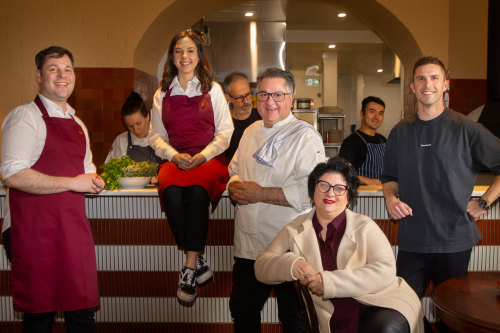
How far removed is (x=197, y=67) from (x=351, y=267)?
1426 mm

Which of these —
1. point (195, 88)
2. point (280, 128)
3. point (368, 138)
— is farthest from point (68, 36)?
point (280, 128)

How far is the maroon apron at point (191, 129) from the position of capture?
2.57 m

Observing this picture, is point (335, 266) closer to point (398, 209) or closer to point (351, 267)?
point (351, 267)

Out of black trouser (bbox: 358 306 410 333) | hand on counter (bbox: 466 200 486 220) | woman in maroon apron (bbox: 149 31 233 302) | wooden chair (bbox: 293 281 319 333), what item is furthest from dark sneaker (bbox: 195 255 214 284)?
hand on counter (bbox: 466 200 486 220)

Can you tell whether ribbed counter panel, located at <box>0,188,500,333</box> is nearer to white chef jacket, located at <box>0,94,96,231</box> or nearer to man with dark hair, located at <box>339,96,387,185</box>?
white chef jacket, located at <box>0,94,96,231</box>

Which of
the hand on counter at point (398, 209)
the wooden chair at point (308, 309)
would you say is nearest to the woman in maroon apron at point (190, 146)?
the wooden chair at point (308, 309)

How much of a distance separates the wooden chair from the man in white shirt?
0.30 m

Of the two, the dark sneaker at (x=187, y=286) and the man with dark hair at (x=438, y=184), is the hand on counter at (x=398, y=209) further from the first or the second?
the dark sneaker at (x=187, y=286)

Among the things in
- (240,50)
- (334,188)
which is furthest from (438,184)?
(240,50)

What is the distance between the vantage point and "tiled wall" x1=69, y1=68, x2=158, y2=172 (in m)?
4.94

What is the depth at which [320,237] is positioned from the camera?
1962 mm

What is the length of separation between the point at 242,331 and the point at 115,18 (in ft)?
12.7

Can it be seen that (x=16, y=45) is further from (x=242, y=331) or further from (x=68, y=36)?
(x=242, y=331)

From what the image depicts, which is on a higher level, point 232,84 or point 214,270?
point 232,84
